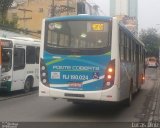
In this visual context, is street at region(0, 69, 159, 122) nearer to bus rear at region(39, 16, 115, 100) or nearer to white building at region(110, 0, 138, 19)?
bus rear at region(39, 16, 115, 100)

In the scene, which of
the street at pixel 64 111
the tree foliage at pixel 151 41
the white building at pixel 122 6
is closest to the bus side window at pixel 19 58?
the street at pixel 64 111

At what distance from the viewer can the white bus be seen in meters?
18.6

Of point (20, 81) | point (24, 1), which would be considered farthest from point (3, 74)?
point (24, 1)

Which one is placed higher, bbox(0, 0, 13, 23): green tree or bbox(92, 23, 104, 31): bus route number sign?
bbox(0, 0, 13, 23): green tree

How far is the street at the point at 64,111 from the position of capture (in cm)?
1258

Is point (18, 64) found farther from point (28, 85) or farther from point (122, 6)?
point (122, 6)

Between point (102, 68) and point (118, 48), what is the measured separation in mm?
811

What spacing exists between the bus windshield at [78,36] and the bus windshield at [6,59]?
220 inches

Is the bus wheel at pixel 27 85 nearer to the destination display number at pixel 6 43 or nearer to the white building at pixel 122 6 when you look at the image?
the destination display number at pixel 6 43

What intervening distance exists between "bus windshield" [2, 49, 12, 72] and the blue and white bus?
5.54 meters

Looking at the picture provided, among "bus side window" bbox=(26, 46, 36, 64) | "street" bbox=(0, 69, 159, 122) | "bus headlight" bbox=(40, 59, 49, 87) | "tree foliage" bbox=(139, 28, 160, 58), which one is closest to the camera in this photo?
"street" bbox=(0, 69, 159, 122)

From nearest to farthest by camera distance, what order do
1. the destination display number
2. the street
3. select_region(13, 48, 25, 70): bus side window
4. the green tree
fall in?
the street
the destination display number
select_region(13, 48, 25, 70): bus side window
the green tree

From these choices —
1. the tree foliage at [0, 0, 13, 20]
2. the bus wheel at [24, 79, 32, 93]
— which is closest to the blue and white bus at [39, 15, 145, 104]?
the bus wheel at [24, 79, 32, 93]

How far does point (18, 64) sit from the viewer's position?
768 inches
